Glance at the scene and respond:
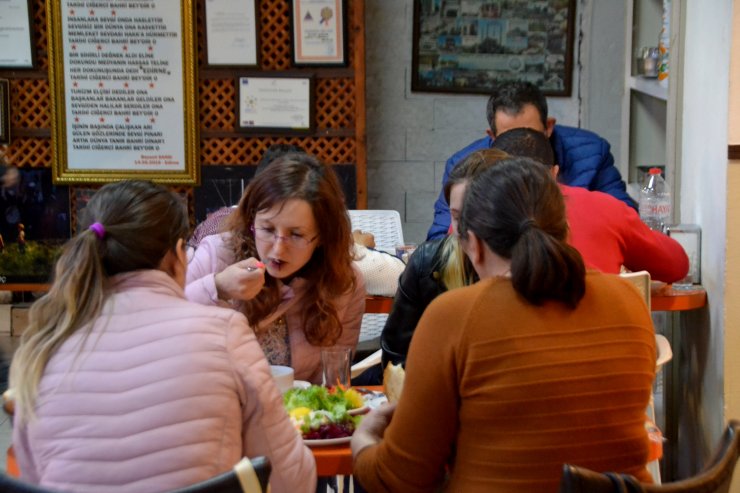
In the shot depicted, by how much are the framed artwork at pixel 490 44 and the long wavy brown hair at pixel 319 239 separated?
3582 mm

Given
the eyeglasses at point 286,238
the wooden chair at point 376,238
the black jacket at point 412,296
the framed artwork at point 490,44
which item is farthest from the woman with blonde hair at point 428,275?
the framed artwork at point 490,44

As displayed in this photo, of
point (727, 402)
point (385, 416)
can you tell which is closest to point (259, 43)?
point (727, 402)

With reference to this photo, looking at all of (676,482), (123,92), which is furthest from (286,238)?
(123,92)

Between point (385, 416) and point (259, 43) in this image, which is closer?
point (385, 416)

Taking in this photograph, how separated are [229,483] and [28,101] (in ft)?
16.9

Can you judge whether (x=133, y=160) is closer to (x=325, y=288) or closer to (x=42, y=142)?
(x=42, y=142)

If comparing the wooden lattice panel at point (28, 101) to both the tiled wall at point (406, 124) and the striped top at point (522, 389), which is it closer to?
the tiled wall at point (406, 124)

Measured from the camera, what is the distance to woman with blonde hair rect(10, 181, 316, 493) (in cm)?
157

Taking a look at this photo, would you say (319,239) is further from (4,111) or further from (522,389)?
(4,111)

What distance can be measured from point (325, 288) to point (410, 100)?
147 inches

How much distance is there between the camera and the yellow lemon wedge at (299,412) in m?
2.08

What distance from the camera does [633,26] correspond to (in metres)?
5.07

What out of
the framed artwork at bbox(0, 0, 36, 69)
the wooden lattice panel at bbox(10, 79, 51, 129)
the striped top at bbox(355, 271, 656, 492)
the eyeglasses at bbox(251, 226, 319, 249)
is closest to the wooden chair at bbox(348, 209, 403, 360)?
the eyeglasses at bbox(251, 226, 319, 249)

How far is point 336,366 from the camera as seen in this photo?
224cm
